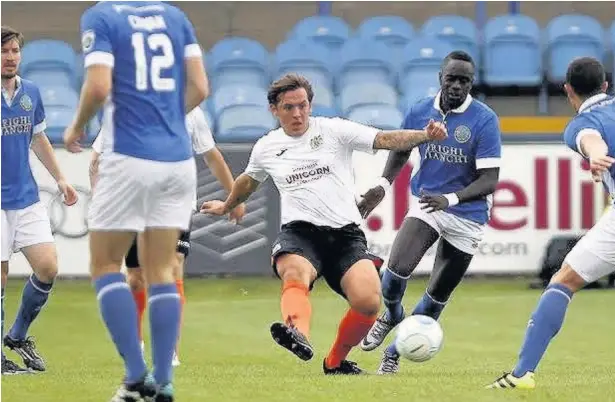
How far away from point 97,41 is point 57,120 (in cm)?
1099

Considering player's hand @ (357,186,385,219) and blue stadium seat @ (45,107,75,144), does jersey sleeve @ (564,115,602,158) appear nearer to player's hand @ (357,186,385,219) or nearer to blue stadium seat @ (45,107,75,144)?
player's hand @ (357,186,385,219)

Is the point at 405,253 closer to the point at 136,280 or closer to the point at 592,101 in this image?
the point at 136,280

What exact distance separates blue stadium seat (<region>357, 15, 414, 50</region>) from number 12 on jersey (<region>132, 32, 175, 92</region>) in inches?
507

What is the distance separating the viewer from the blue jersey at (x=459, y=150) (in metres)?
10.3

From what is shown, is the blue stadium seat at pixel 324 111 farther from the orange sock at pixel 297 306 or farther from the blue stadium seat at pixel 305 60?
the orange sock at pixel 297 306

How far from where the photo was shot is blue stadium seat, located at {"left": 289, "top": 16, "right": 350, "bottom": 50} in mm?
20375

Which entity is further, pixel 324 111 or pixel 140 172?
pixel 324 111

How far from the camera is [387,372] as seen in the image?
1031 cm

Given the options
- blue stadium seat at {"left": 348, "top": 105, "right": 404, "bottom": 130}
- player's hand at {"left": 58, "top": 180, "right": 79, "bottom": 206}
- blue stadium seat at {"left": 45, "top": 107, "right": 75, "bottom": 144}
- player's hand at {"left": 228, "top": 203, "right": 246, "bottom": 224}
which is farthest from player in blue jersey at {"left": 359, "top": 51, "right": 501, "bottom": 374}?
blue stadium seat at {"left": 45, "top": 107, "right": 75, "bottom": 144}

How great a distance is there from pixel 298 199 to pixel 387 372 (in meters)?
1.35

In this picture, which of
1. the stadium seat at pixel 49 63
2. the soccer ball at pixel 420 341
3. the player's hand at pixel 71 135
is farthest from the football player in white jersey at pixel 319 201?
the stadium seat at pixel 49 63

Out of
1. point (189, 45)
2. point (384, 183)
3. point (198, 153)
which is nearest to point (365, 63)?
point (198, 153)

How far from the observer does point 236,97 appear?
1911cm

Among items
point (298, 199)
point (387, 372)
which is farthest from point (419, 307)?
point (298, 199)
